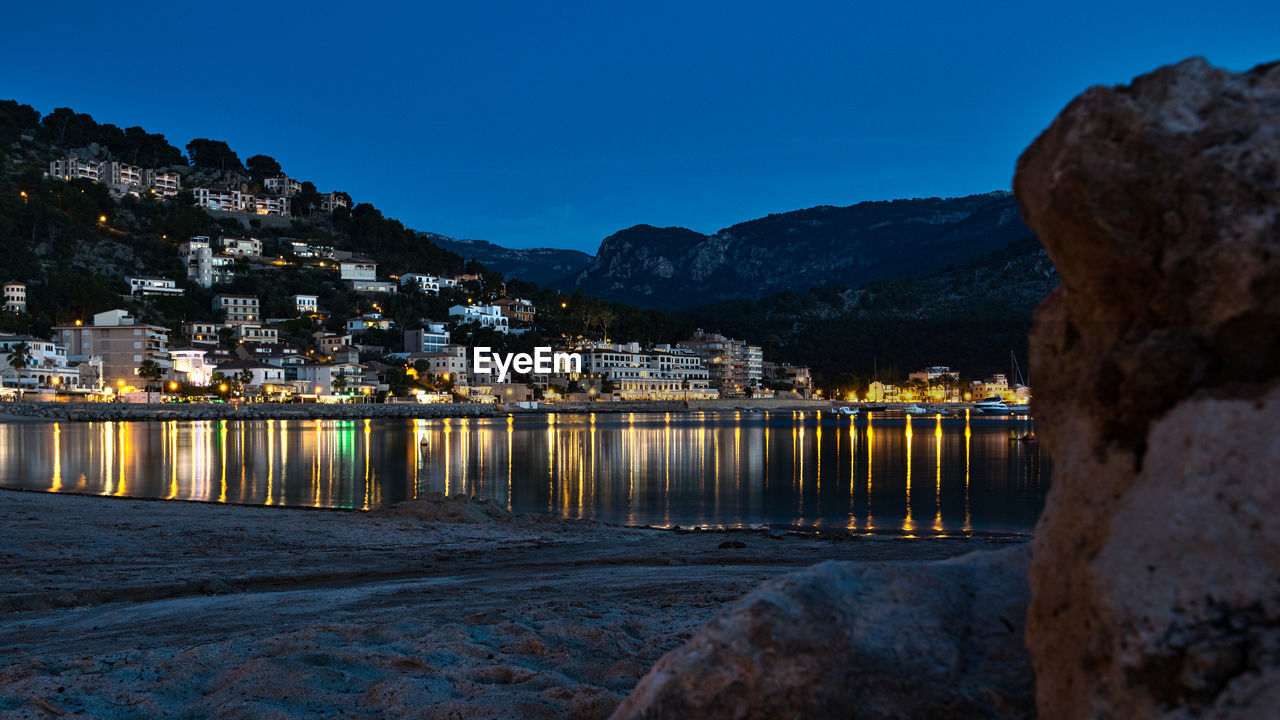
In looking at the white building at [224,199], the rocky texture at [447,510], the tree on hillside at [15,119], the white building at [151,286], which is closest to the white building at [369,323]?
the white building at [151,286]

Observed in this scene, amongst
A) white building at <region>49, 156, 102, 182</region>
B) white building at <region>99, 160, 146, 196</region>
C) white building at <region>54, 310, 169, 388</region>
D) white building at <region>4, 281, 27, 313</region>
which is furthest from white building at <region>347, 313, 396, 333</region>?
white building at <region>49, 156, 102, 182</region>

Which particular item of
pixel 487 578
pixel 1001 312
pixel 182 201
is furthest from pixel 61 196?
pixel 1001 312

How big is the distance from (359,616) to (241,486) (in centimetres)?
2046

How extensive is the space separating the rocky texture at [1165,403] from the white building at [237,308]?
11643cm

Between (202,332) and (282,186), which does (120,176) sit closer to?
(282,186)

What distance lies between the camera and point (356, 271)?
128 meters

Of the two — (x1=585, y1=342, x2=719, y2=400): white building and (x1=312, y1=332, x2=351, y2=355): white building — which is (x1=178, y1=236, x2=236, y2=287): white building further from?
(x1=585, y1=342, x2=719, y2=400): white building

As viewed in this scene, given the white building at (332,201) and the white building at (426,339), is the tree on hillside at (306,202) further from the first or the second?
the white building at (426,339)

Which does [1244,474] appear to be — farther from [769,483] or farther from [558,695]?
[769,483]

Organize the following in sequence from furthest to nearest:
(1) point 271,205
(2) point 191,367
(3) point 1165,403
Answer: (1) point 271,205 < (2) point 191,367 < (3) point 1165,403

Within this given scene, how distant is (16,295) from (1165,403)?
11578cm

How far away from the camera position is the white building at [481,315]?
120 metres

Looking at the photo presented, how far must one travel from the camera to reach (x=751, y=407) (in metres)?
129

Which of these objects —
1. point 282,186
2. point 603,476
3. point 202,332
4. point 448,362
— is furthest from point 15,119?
point 603,476
